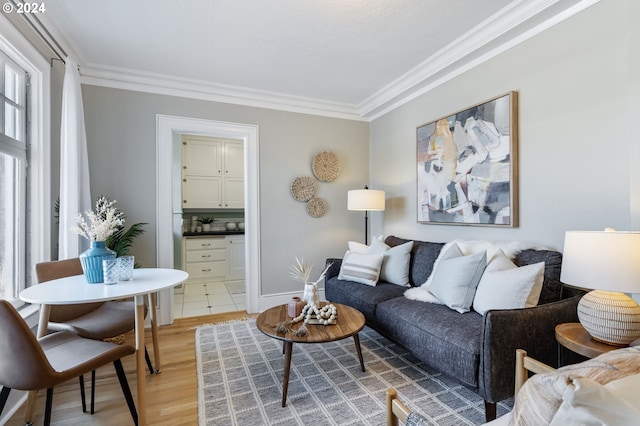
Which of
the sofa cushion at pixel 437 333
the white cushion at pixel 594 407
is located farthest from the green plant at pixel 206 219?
the white cushion at pixel 594 407

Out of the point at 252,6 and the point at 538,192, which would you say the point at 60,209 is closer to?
the point at 252,6

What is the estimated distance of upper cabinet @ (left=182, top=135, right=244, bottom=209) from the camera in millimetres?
5145

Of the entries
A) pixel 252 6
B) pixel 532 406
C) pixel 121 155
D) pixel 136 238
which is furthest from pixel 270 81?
pixel 532 406

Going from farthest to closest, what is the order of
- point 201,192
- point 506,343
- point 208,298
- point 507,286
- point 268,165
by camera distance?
point 201,192
point 208,298
point 268,165
point 507,286
point 506,343

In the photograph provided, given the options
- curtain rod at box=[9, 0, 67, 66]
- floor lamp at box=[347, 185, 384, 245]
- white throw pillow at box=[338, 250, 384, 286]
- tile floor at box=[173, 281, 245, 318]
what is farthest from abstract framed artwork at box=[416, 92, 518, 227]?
curtain rod at box=[9, 0, 67, 66]

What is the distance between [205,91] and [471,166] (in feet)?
9.46

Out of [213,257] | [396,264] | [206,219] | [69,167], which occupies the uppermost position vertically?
[69,167]

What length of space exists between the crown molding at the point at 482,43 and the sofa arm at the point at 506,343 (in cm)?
193

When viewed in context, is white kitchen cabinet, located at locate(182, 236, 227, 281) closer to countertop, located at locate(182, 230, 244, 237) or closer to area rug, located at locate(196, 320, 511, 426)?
countertop, located at locate(182, 230, 244, 237)

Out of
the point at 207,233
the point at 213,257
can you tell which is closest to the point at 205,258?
the point at 213,257

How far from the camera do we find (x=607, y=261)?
1.33 meters

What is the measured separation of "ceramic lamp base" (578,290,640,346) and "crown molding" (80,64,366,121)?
3.33 metres

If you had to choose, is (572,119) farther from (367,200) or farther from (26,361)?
(26,361)

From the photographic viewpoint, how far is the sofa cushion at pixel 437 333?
167 centimetres
